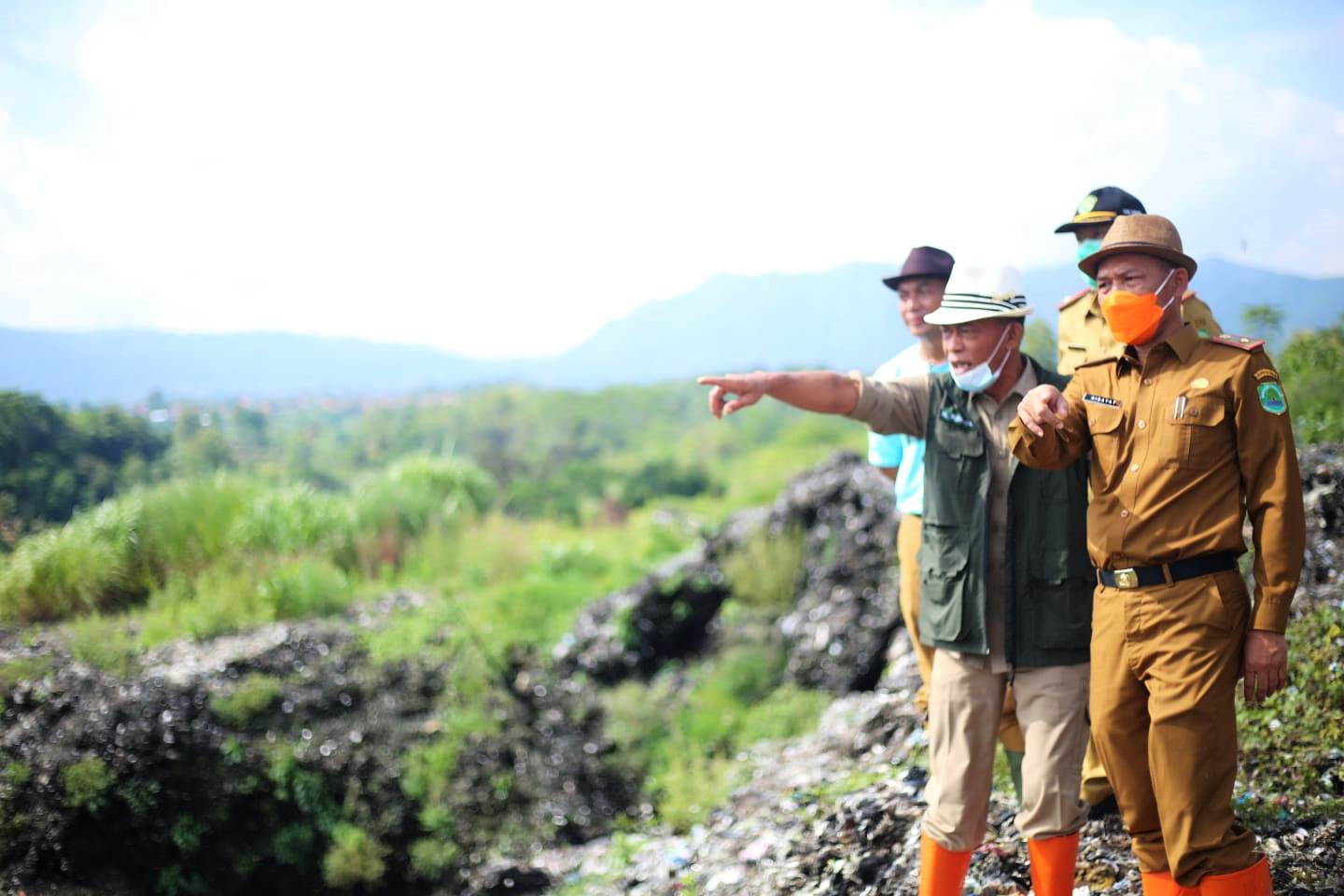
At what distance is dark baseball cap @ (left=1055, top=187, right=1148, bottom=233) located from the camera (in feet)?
14.1

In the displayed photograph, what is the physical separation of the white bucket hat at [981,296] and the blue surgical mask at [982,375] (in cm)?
10

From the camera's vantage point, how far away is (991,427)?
3.41 meters

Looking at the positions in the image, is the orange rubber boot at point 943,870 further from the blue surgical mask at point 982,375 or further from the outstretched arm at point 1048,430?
the blue surgical mask at point 982,375

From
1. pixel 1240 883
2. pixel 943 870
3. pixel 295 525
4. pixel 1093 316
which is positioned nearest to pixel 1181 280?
pixel 1093 316

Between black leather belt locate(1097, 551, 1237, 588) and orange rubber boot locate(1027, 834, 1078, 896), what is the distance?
852 millimetres

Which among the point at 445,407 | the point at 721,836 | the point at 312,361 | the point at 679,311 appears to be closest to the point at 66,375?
the point at 445,407

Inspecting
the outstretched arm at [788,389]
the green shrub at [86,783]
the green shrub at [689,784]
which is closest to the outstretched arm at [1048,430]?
the outstretched arm at [788,389]

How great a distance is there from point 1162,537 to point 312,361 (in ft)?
200

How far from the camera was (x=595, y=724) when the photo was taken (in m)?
8.11

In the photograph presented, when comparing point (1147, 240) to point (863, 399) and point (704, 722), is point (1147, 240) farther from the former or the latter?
point (704, 722)

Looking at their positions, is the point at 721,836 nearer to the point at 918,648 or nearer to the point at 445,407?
the point at 918,648

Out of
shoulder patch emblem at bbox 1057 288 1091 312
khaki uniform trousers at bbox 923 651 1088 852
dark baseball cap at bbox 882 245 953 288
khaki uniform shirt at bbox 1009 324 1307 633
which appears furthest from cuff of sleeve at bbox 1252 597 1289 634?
shoulder patch emblem at bbox 1057 288 1091 312

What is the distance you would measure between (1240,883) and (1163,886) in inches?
9.0

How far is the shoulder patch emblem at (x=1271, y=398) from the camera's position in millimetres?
2771
